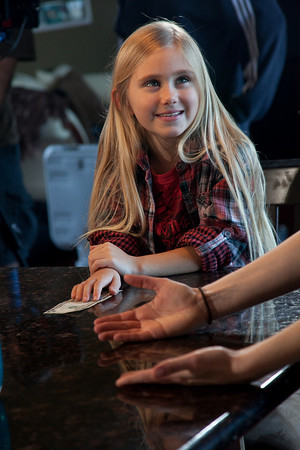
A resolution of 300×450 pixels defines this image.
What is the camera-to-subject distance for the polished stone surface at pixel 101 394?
0.56 meters

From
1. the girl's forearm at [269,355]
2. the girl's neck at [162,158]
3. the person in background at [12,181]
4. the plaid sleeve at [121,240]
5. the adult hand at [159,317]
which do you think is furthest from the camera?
the person in background at [12,181]

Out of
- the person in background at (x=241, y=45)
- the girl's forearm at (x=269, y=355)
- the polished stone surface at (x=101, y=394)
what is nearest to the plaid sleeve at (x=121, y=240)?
the polished stone surface at (x=101, y=394)

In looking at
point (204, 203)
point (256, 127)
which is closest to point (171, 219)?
point (204, 203)

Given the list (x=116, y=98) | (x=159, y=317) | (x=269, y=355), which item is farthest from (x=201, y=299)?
(x=116, y=98)

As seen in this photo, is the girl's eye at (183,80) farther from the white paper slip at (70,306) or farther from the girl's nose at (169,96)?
the white paper slip at (70,306)

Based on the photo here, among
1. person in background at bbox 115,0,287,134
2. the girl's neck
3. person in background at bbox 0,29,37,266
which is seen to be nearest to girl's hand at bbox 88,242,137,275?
the girl's neck

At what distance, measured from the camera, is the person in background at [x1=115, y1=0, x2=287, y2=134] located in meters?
2.72

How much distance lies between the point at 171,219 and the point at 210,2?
5.37 feet

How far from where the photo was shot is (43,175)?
11.3ft

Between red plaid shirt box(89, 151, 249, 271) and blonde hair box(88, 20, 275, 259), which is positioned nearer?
red plaid shirt box(89, 151, 249, 271)

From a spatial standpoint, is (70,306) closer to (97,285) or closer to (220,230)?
(97,285)

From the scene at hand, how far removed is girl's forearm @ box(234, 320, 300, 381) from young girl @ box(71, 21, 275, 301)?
0.63 metres

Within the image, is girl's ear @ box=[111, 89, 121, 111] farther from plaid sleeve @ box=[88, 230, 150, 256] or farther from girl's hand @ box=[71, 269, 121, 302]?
girl's hand @ box=[71, 269, 121, 302]

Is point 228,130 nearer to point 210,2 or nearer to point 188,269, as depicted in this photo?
point 188,269
